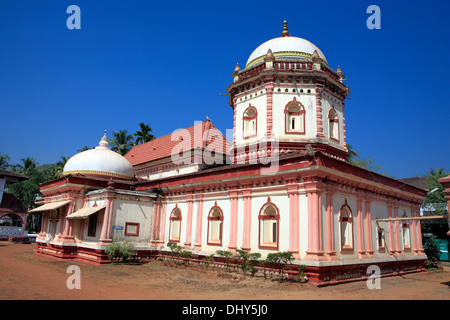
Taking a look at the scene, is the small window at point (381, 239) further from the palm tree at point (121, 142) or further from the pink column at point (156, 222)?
the palm tree at point (121, 142)

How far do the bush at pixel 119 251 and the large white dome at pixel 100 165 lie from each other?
6079mm

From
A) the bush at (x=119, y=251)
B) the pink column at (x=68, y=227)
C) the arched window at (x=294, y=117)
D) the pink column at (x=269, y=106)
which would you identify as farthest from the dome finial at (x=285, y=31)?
the pink column at (x=68, y=227)

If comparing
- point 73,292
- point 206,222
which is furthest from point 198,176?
point 73,292

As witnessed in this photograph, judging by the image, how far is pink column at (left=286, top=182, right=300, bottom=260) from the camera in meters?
12.3

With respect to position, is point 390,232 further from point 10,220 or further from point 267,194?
point 10,220

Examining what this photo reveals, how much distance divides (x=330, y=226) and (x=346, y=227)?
1615 mm

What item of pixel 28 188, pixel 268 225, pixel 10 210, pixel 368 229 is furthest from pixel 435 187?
pixel 28 188

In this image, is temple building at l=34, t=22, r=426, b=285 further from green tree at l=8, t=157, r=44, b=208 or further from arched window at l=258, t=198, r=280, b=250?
green tree at l=8, t=157, r=44, b=208

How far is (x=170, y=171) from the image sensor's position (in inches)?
896

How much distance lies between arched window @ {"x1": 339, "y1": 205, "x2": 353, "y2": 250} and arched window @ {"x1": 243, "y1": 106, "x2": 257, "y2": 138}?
250 inches

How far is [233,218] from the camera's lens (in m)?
14.9

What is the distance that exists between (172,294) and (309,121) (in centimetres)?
1080

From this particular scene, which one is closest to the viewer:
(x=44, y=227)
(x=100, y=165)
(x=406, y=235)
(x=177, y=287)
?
(x=177, y=287)

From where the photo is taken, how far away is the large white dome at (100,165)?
70.2 ft
